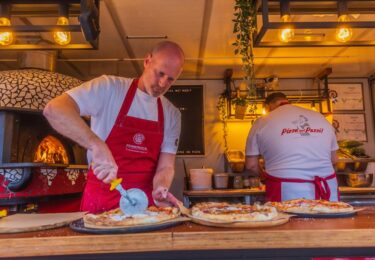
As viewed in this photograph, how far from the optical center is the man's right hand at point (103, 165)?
1253mm

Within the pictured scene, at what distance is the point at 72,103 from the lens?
164cm

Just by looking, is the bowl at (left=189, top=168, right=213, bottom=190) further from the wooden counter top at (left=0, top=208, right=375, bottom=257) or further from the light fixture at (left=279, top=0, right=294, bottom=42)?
the wooden counter top at (left=0, top=208, right=375, bottom=257)

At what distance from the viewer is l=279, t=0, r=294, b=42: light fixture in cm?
215

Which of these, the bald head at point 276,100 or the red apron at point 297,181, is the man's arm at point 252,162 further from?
the bald head at point 276,100

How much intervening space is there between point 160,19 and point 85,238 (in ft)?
8.54

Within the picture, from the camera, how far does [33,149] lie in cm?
290

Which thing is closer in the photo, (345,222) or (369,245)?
(369,245)

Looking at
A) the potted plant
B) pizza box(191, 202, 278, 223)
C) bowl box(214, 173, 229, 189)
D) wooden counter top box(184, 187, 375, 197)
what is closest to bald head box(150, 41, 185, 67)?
pizza box(191, 202, 278, 223)

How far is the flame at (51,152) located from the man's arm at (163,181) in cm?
147

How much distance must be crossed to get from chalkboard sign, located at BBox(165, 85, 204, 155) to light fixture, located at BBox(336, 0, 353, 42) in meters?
2.77

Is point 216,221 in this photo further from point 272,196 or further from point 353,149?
point 353,149

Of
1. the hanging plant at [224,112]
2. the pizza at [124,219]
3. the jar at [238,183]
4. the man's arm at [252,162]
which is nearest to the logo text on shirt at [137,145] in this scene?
the pizza at [124,219]

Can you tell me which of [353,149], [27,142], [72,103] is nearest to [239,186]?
[353,149]

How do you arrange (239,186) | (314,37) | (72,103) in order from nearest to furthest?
1. (72,103)
2. (314,37)
3. (239,186)
